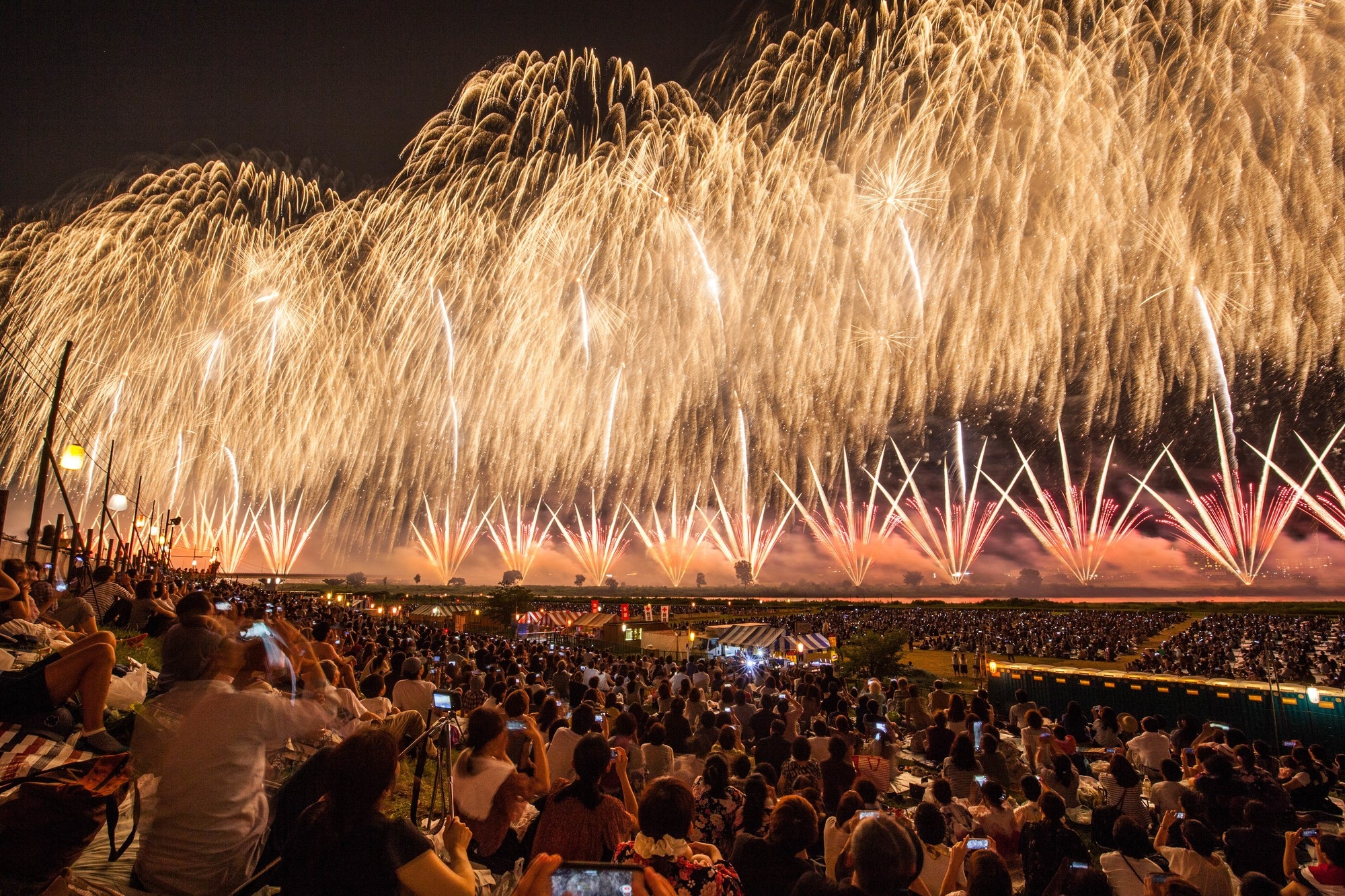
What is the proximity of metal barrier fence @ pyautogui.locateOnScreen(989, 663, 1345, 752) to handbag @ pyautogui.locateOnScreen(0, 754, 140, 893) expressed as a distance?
16.3 meters

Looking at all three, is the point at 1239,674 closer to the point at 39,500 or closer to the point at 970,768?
the point at 970,768

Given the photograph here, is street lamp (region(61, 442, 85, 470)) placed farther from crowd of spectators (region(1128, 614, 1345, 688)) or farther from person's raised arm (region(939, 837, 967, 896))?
crowd of spectators (region(1128, 614, 1345, 688))

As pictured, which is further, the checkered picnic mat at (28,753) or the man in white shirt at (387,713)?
the man in white shirt at (387,713)

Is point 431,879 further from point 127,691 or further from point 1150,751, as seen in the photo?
point 1150,751

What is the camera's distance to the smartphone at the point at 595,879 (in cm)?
274

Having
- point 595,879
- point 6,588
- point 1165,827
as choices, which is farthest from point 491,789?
point 1165,827

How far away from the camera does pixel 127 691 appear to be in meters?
6.48

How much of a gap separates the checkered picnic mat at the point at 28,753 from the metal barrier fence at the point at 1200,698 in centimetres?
1671

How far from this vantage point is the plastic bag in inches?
251

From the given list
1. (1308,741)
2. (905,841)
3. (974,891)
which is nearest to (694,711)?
(974,891)

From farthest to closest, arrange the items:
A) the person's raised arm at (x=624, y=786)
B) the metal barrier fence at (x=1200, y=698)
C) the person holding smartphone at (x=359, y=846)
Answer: the metal barrier fence at (x=1200, y=698), the person's raised arm at (x=624, y=786), the person holding smartphone at (x=359, y=846)

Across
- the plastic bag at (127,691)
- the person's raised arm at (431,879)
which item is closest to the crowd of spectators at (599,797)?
the person's raised arm at (431,879)

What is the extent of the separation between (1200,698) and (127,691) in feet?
60.0

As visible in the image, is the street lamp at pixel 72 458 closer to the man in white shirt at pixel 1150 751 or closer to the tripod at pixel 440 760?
the tripod at pixel 440 760
